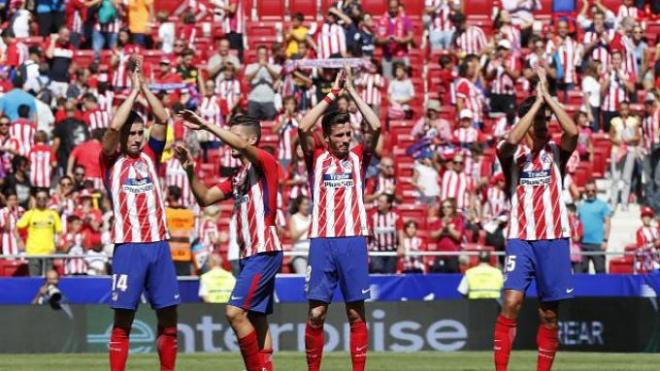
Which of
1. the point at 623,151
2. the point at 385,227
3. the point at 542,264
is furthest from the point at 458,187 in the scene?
the point at 542,264

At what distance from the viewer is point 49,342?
76.3 ft

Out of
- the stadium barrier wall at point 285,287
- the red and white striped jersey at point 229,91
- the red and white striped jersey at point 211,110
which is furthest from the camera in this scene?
the red and white striped jersey at point 229,91

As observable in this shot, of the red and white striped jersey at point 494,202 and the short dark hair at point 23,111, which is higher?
the short dark hair at point 23,111

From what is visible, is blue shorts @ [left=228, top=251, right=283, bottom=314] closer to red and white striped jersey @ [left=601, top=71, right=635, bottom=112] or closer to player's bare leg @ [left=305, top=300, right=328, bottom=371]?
player's bare leg @ [left=305, top=300, right=328, bottom=371]

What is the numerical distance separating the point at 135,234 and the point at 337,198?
1769 millimetres

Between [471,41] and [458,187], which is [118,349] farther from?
[471,41]

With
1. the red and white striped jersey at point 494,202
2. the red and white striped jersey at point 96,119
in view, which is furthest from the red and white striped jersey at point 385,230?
the red and white striped jersey at point 96,119

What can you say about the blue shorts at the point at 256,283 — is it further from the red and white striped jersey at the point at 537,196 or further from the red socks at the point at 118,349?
the red and white striped jersey at the point at 537,196

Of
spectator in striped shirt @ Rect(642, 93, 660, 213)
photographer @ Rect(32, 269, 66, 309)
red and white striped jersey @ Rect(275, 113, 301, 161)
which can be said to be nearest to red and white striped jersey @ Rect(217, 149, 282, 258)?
photographer @ Rect(32, 269, 66, 309)

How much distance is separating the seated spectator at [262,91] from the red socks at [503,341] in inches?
627

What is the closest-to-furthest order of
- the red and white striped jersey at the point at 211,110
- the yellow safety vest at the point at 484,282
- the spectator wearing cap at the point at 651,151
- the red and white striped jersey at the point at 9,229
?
the yellow safety vest at the point at 484,282 < the red and white striped jersey at the point at 9,229 < the spectator wearing cap at the point at 651,151 < the red and white striped jersey at the point at 211,110

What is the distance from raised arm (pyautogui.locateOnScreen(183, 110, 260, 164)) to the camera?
13867 millimetres

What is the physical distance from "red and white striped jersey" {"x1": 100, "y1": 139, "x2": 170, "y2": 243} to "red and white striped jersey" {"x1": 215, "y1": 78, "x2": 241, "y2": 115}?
51.3 ft

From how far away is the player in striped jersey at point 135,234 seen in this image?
14.7 metres
